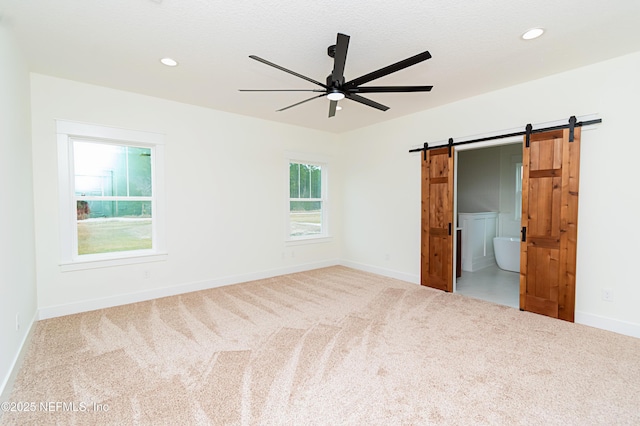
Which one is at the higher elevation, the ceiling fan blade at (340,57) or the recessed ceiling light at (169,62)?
the recessed ceiling light at (169,62)

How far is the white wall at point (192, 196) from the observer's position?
338cm

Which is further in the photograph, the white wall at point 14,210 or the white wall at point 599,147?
the white wall at point 599,147

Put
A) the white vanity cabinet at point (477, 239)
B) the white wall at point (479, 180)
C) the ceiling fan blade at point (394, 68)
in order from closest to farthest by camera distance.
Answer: the ceiling fan blade at point (394, 68) < the white vanity cabinet at point (477, 239) < the white wall at point (479, 180)

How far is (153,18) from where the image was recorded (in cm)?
229

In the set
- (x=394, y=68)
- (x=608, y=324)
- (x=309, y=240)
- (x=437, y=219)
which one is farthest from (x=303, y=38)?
(x=608, y=324)

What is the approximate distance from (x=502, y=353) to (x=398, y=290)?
75.0 inches

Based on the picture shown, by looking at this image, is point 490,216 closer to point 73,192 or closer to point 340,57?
point 340,57

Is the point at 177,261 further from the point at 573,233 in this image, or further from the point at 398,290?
the point at 573,233

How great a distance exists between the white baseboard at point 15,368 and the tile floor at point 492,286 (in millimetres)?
4777

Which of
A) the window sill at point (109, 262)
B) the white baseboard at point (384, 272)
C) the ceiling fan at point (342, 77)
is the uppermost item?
the ceiling fan at point (342, 77)

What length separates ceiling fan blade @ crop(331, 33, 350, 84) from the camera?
6.24 feet

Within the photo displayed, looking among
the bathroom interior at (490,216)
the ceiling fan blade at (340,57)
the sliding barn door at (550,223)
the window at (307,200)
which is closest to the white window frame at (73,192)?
the window at (307,200)

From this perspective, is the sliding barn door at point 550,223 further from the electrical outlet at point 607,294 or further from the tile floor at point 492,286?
the tile floor at point 492,286

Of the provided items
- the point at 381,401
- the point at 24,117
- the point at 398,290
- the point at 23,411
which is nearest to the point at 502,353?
the point at 381,401
